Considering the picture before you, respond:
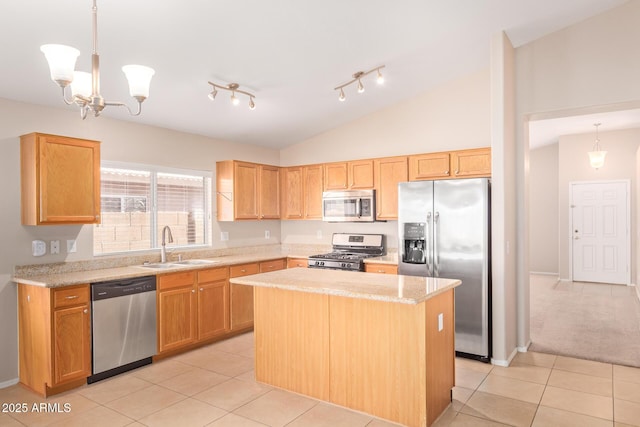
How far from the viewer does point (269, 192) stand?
6.02 metres

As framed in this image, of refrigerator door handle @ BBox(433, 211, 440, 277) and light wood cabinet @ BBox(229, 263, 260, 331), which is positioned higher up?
refrigerator door handle @ BBox(433, 211, 440, 277)

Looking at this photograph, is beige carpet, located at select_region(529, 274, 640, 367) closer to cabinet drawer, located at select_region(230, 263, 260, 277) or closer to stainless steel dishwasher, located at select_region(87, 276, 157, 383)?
cabinet drawer, located at select_region(230, 263, 260, 277)

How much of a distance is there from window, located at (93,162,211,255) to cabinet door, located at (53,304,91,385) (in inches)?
36.7

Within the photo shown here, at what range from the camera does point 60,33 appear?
283cm

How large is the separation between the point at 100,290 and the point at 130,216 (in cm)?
116

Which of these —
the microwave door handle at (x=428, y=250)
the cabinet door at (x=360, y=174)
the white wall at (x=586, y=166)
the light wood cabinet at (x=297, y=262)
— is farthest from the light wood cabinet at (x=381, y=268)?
the white wall at (x=586, y=166)

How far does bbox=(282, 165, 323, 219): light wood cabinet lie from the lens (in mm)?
5926

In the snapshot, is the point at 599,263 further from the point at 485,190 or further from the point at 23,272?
the point at 23,272

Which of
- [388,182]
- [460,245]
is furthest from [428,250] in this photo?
[388,182]

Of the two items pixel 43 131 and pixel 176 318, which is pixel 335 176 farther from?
pixel 43 131

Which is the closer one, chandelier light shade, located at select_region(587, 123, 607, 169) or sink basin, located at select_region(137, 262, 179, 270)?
sink basin, located at select_region(137, 262, 179, 270)

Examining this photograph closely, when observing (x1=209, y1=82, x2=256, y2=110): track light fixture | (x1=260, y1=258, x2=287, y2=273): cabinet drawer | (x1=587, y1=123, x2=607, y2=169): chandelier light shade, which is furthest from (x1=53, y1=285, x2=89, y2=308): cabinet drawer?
(x1=587, y1=123, x2=607, y2=169): chandelier light shade

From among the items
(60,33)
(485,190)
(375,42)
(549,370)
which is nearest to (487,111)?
(485,190)

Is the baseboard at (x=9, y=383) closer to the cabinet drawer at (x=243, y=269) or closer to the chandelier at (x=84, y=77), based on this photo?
the cabinet drawer at (x=243, y=269)
